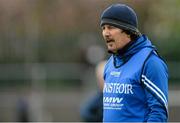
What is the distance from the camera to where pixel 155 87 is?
267 inches

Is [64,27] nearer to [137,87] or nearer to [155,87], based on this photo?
[137,87]

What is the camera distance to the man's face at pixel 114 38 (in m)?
6.98

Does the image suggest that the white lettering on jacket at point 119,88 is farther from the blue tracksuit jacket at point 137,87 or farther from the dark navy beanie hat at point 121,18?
the dark navy beanie hat at point 121,18

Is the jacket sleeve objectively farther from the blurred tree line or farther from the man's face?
the blurred tree line

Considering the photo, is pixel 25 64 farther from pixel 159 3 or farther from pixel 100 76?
pixel 100 76

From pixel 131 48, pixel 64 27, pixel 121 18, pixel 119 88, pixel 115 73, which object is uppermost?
pixel 64 27

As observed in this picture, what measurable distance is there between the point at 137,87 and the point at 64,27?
22492 mm

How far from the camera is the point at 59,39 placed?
86.0 ft

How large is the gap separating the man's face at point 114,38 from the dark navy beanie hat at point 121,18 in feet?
0.13

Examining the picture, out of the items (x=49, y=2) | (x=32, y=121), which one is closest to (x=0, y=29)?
(x=49, y=2)

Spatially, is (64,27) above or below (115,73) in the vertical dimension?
above

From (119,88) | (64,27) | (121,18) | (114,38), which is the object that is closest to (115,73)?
(119,88)

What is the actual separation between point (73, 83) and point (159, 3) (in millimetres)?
6993

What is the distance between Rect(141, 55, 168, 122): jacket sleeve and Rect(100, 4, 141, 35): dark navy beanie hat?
1.18ft
